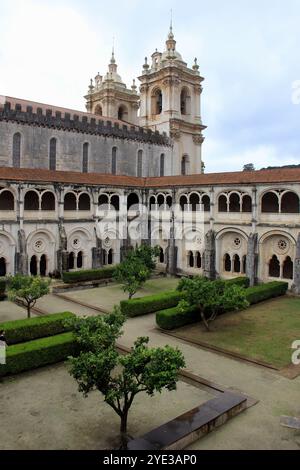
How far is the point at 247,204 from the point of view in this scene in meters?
35.6

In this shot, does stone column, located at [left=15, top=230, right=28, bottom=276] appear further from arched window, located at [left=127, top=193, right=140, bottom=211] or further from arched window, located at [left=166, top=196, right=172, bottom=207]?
arched window, located at [left=166, top=196, right=172, bottom=207]

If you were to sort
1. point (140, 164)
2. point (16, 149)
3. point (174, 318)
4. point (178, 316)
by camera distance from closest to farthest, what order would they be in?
point (174, 318) < point (178, 316) < point (16, 149) < point (140, 164)

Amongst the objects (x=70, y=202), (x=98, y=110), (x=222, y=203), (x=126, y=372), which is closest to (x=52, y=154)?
(x=70, y=202)

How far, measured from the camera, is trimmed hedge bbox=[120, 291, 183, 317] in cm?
2494

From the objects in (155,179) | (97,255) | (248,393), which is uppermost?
(155,179)

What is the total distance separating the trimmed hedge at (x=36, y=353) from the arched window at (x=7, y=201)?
19.3m

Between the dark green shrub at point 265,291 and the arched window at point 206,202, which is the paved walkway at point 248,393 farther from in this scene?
the arched window at point 206,202

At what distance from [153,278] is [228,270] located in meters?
7.07

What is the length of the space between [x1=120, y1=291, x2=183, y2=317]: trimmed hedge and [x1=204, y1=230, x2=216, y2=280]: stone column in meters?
9.41

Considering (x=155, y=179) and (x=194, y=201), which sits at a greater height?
(x=155, y=179)

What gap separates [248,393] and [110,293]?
17.6 metres

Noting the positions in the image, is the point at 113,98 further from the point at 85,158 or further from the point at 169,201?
the point at 169,201

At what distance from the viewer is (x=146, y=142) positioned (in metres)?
48.2
